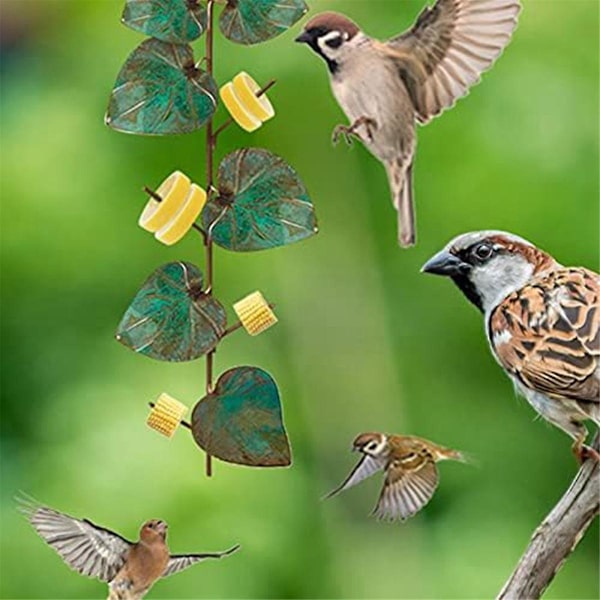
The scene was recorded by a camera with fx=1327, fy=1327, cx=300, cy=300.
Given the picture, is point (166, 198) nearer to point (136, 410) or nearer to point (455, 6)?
point (455, 6)

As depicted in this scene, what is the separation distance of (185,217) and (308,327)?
2.07 feet

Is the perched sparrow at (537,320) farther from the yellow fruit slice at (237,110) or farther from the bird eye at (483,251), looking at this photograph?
the yellow fruit slice at (237,110)

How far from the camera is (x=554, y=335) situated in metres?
0.78

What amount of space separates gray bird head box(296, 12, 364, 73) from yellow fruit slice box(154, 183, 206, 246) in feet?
0.42

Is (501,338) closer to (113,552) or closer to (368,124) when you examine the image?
(368,124)

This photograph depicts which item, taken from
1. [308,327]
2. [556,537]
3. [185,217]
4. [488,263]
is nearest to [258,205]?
[185,217]

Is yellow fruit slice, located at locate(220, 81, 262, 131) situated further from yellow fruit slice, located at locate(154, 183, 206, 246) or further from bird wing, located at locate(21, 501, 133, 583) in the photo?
bird wing, located at locate(21, 501, 133, 583)

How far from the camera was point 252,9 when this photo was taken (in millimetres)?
730

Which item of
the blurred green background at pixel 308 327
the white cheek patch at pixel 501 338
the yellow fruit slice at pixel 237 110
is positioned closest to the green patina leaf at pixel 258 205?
the yellow fruit slice at pixel 237 110

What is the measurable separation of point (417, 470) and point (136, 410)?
0.67 meters

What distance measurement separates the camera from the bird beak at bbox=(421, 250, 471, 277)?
77 centimetres

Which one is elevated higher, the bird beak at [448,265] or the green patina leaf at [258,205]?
the green patina leaf at [258,205]

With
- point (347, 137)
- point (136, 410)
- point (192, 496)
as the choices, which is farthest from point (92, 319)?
point (347, 137)

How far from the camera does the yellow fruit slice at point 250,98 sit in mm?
743
